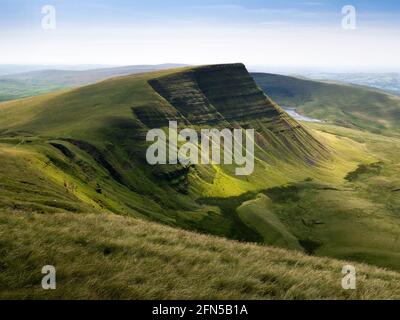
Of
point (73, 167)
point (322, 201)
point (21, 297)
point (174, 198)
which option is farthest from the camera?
point (322, 201)

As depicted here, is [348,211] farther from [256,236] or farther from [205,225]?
[205,225]

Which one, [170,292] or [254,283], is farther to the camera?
[254,283]

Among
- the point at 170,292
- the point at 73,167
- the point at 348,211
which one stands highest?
the point at 170,292

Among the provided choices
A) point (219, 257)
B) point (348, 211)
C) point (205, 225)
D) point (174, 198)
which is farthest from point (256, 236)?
point (219, 257)
